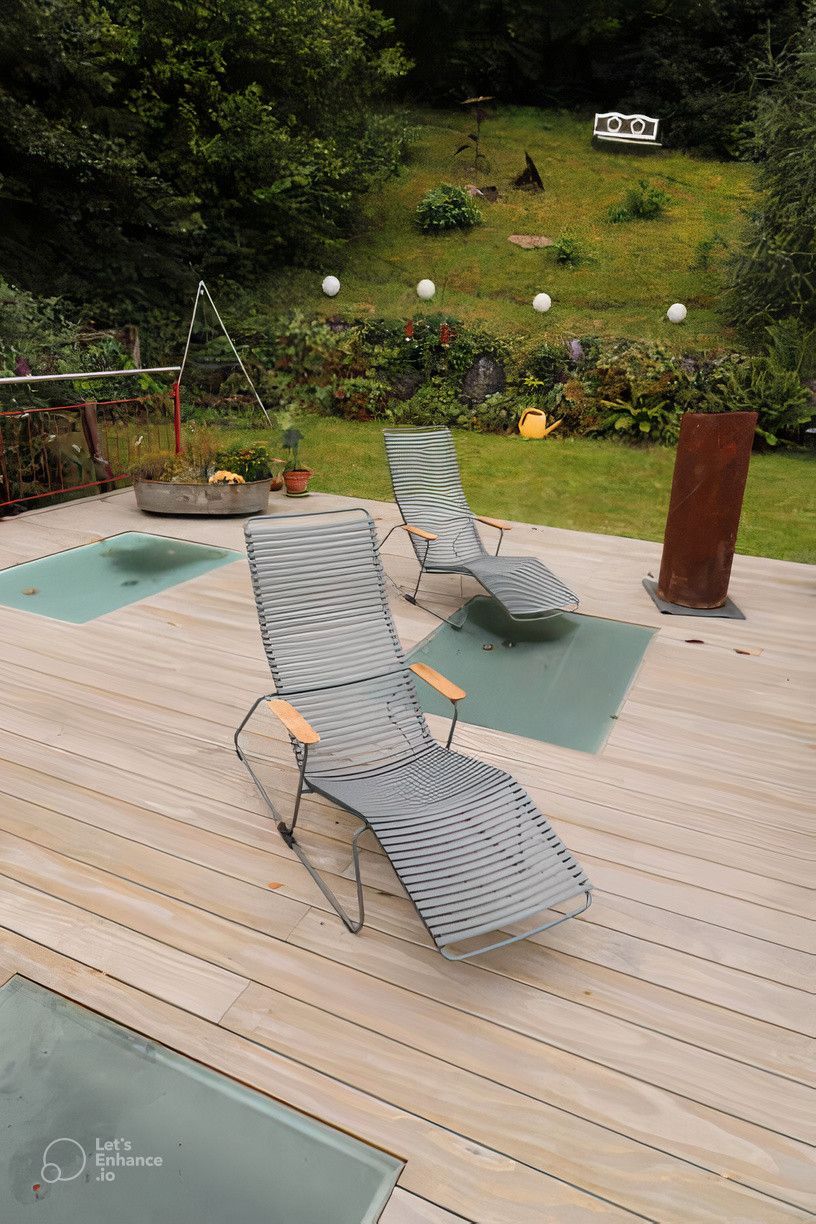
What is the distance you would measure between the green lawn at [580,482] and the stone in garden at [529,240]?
702cm

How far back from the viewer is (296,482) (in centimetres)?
882

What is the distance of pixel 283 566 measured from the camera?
390 cm

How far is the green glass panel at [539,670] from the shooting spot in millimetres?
4414

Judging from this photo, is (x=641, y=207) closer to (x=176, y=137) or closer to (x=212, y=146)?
(x=212, y=146)

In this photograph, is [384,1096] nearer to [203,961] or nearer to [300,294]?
[203,961]

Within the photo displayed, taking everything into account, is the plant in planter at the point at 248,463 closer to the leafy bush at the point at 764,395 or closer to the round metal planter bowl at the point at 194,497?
the round metal planter bowl at the point at 194,497

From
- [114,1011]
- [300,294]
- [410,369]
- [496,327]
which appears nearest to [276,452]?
[410,369]

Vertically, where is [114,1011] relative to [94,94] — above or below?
below

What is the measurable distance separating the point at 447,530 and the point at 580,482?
4152mm

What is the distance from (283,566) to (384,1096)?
7.64ft

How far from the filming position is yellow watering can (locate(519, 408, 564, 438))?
40.3ft

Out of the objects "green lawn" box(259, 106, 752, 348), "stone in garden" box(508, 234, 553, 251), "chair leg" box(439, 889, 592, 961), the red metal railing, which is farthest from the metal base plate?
"stone in garden" box(508, 234, 553, 251)

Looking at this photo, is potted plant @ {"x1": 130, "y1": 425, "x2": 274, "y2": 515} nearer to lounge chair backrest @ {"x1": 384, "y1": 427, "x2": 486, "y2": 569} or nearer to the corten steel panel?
lounge chair backrest @ {"x1": 384, "y1": 427, "x2": 486, "y2": 569}

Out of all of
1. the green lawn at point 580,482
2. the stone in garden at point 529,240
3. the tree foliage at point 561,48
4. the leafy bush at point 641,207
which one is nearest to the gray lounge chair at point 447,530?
the green lawn at point 580,482
